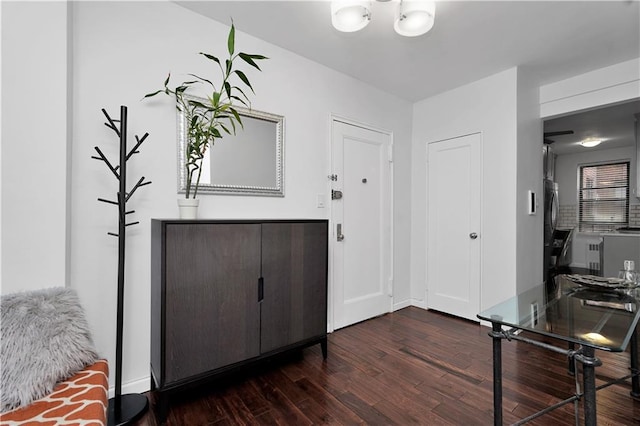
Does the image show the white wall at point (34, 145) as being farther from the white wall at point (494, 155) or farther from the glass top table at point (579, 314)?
the white wall at point (494, 155)

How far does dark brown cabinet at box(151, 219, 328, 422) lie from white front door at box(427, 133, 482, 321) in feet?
6.23

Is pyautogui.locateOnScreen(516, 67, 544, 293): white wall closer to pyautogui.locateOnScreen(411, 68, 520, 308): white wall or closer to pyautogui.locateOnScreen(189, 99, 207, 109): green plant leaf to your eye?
pyautogui.locateOnScreen(411, 68, 520, 308): white wall

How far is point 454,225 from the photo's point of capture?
11.5 ft

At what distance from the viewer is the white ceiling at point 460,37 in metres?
2.14

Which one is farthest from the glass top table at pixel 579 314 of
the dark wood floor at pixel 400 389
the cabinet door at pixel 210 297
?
the cabinet door at pixel 210 297

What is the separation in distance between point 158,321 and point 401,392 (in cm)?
161

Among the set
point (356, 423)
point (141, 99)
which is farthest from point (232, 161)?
point (356, 423)

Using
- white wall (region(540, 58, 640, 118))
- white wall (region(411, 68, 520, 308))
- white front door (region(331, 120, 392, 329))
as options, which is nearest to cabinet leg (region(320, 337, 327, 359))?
white front door (region(331, 120, 392, 329))

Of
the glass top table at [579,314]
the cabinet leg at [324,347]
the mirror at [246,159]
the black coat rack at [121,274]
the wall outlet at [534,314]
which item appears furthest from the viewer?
the cabinet leg at [324,347]

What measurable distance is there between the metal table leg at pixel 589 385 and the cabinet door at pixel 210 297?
5.59ft

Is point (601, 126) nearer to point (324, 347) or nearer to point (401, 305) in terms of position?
point (401, 305)

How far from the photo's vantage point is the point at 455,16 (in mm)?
2203

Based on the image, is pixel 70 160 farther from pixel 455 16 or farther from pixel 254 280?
pixel 455 16

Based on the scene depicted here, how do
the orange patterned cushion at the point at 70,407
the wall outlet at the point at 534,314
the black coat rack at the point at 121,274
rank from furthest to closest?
the black coat rack at the point at 121,274 → the wall outlet at the point at 534,314 → the orange patterned cushion at the point at 70,407
